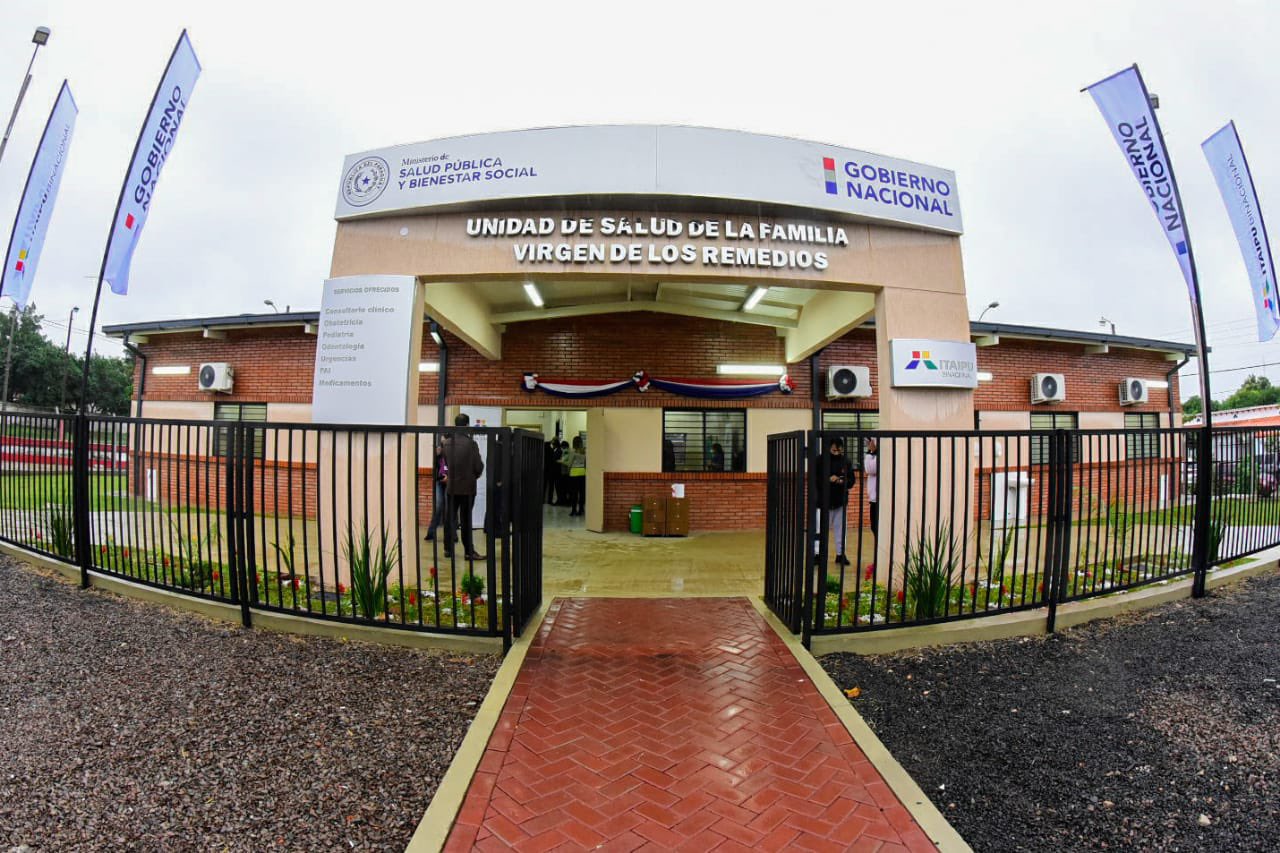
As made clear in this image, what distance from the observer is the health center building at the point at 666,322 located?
6.19 metres

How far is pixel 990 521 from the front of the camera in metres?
4.59

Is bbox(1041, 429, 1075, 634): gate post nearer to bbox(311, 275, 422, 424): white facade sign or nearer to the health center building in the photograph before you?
the health center building

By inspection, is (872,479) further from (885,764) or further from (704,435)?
(885,764)

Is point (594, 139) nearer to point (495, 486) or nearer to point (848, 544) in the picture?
point (495, 486)

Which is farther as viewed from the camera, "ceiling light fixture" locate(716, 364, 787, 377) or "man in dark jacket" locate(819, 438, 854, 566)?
"ceiling light fixture" locate(716, 364, 787, 377)

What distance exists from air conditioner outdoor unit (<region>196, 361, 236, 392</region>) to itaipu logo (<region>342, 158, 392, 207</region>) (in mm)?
6895

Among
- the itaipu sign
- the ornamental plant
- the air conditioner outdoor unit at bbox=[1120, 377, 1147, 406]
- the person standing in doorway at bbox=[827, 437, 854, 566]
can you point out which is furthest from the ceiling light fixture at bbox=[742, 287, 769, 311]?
the air conditioner outdoor unit at bbox=[1120, 377, 1147, 406]

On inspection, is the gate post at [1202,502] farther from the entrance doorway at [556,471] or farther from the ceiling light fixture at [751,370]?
the entrance doorway at [556,471]

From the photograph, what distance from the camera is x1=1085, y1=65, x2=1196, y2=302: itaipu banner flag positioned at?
5.84 m

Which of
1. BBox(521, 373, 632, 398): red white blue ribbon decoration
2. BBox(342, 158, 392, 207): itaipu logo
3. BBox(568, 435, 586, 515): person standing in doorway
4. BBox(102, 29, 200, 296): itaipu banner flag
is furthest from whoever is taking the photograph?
BBox(568, 435, 586, 515): person standing in doorway

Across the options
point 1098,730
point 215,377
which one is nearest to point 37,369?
point 215,377

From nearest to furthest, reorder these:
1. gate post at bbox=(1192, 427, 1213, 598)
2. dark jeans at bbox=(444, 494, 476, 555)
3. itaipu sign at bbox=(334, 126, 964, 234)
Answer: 1. gate post at bbox=(1192, 427, 1213, 598)
2. dark jeans at bbox=(444, 494, 476, 555)
3. itaipu sign at bbox=(334, 126, 964, 234)

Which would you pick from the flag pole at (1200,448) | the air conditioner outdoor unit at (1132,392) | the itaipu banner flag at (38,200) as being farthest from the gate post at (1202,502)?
the itaipu banner flag at (38,200)

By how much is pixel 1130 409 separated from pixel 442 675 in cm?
1494
